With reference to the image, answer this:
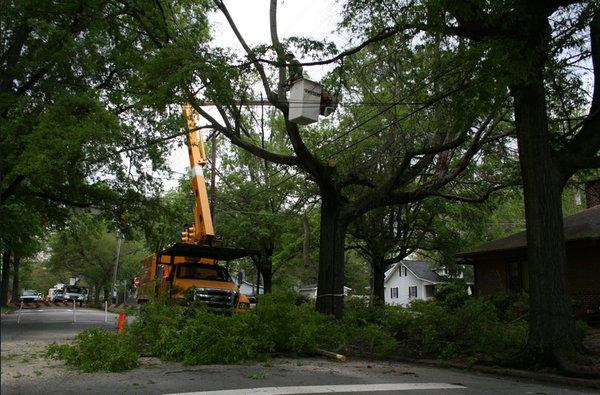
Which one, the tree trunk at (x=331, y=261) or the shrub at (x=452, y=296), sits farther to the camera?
the shrub at (x=452, y=296)

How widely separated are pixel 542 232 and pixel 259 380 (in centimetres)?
603

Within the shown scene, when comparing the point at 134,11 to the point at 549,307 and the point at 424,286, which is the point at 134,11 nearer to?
the point at 549,307

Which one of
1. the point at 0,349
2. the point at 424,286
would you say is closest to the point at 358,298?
the point at 0,349

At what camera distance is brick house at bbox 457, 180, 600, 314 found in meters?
19.3

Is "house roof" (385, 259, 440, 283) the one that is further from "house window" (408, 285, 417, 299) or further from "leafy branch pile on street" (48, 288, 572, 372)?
"leafy branch pile on street" (48, 288, 572, 372)

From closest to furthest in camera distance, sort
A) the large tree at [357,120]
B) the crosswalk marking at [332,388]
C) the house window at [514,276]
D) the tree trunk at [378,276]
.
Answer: the crosswalk marking at [332,388] < the large tree at [357,120] < the house window at [514,276] < the tree trunk at [378,276]

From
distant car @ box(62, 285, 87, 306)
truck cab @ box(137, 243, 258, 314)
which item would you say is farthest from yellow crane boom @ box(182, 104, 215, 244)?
distant car @ box(62, 285, 87, 306)

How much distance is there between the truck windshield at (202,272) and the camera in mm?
17922

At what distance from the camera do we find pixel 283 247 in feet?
113

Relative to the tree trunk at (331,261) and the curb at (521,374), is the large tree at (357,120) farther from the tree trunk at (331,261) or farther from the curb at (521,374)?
the curb at (521,374)

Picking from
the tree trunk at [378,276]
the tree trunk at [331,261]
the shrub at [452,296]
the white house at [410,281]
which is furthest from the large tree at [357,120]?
the white house at [410,281]

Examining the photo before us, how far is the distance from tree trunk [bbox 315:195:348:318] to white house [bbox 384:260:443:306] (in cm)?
4187

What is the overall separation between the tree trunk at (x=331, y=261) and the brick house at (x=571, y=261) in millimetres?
7148

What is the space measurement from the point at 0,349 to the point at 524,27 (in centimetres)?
1012
